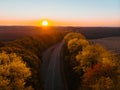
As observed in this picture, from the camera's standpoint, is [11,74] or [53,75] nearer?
[11,74]

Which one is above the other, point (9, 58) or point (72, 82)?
point (9, 58)

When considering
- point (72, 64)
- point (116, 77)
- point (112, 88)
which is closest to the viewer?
point (112, 88)

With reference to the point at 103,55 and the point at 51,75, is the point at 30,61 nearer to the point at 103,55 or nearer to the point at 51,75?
the point at 51,75

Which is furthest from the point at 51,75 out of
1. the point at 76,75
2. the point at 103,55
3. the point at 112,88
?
the point at 112,88

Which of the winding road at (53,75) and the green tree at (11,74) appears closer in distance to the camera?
the green tree at (11,74)

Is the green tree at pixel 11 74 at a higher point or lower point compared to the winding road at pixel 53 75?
higher

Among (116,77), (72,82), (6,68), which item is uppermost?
(6,68)

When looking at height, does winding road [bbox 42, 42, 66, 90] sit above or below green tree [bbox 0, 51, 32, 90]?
below

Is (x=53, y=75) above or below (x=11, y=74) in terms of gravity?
below

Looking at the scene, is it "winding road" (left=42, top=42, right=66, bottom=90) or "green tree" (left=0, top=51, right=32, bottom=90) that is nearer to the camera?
"green tree" (left=0, top=51, right=32, bottom=90)

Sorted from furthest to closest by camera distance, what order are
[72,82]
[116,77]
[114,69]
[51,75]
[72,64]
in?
1. [72,64]
2. [51,75]
3. [72,82]
4. [114,69]
5. [116,77]

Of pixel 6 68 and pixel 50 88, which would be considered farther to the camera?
pixel 50 88
